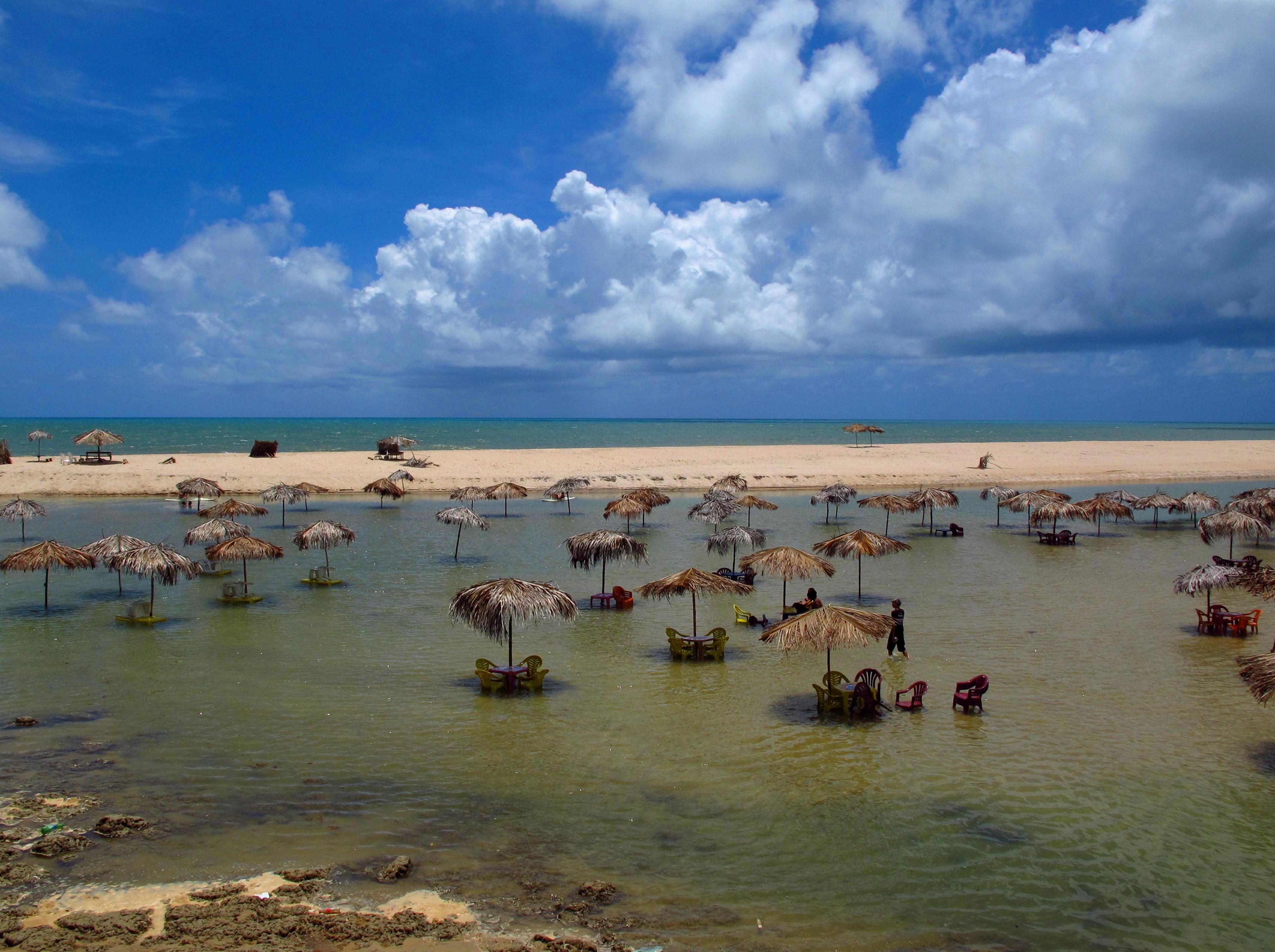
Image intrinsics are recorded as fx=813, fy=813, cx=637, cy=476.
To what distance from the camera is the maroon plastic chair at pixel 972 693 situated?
12.2 m

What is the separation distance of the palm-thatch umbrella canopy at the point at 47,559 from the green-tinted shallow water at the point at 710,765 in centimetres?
127

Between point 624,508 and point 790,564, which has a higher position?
point 624,508

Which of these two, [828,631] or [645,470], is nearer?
[828,631]

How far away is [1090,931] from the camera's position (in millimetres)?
7285

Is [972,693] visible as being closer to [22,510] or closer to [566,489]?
[566,489]

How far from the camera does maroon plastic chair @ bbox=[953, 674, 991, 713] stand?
482 inches

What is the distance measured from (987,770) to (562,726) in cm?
582

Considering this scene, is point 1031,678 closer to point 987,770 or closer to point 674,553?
point 987,770

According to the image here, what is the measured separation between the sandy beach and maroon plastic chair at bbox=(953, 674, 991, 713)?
112ft

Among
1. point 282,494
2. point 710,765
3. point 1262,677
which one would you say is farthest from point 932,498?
point 282,494

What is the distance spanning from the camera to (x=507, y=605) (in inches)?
502

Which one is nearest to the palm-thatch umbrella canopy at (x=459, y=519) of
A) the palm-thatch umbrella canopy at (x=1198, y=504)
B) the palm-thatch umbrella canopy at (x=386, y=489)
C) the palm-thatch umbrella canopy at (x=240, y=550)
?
the palm-thatch umbrella canopy at (x=240, y=550)

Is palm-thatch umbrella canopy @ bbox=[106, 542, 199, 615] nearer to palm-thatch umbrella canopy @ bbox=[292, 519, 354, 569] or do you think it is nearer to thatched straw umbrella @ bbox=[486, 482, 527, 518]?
palm-thatch umbrella canopy @ bbox=[292, 519, 354, 569]

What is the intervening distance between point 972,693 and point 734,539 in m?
9.91
